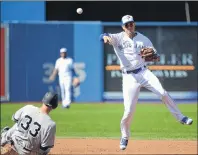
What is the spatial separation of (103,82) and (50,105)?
49.2 ft

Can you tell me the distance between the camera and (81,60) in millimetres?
21312

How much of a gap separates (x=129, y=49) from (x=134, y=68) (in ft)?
1.11

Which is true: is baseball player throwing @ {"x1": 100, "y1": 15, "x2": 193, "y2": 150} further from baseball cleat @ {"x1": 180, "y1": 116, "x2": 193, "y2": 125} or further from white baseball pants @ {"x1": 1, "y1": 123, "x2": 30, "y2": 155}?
white baseball pants @ {"x1": 1, "y1": 123, "x2": 30, "y2": 155}

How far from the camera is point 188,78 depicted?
21234 millimetres

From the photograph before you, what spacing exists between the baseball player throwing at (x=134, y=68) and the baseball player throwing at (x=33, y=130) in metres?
3.12

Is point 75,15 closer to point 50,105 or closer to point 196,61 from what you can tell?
point 196,61

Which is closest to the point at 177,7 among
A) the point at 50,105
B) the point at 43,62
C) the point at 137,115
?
the point at 43,62

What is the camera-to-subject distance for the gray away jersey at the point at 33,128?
6176 mm

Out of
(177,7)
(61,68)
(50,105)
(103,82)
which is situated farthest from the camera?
(177,7)

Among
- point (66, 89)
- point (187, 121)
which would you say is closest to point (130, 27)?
point (187, 121)

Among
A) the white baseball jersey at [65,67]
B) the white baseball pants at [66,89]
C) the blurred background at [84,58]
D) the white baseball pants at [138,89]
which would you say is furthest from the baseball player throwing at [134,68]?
the blurred background at [84,58]

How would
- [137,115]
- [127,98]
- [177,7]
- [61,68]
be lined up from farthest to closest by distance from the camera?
[177,7]
[61,68]
[137,115]
[127,98]

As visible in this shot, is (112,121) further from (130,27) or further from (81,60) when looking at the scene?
(130,27)

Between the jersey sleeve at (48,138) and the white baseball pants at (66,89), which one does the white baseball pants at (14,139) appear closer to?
the jersey sleeve at (48,138)
